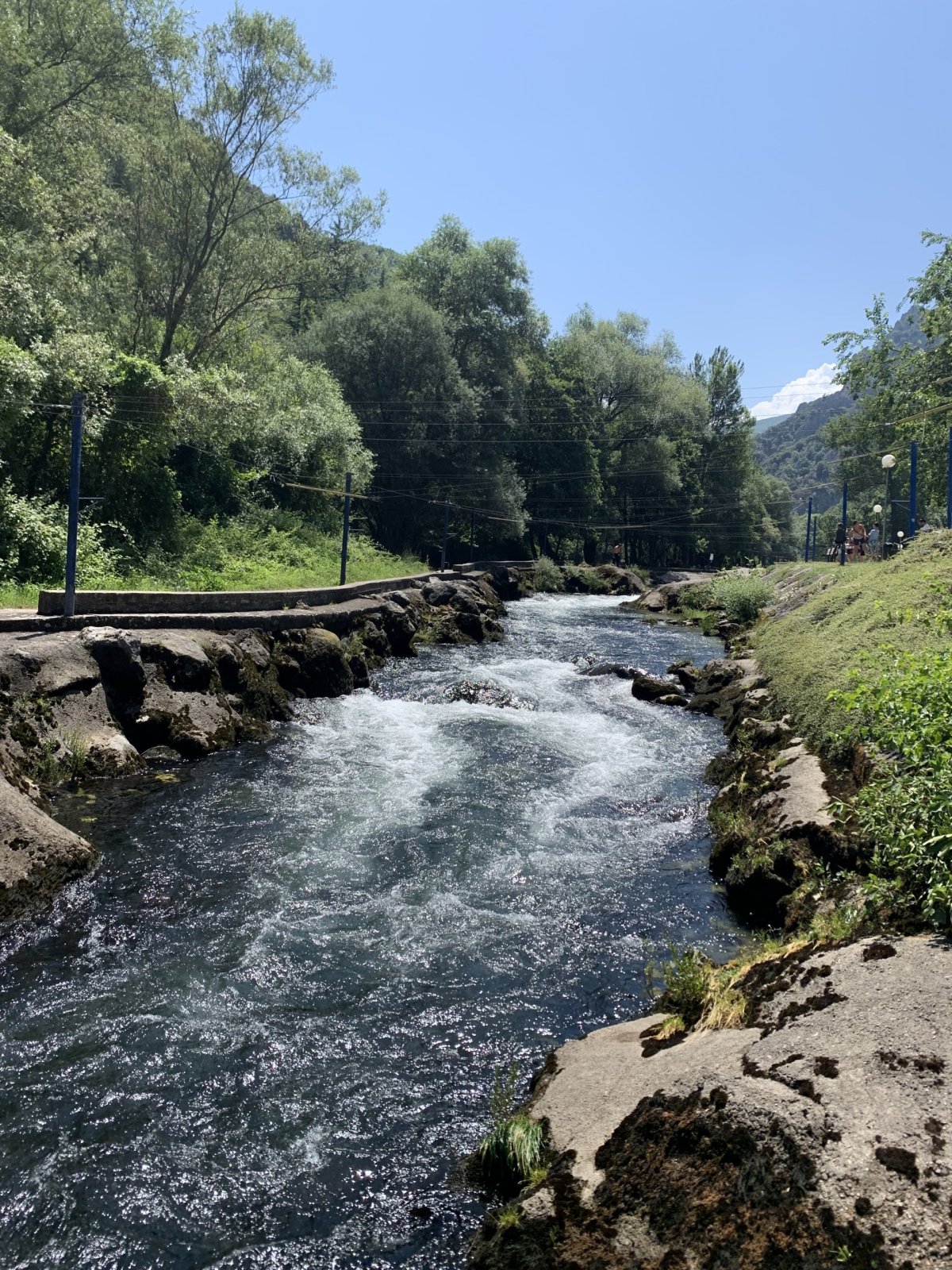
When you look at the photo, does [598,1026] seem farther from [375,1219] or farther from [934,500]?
[934,500]

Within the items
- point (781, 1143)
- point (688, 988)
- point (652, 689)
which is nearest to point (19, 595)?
point (652, 689)

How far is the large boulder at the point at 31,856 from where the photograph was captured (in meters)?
8.42

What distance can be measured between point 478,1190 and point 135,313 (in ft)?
117

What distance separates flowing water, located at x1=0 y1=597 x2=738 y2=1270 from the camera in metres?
5.07

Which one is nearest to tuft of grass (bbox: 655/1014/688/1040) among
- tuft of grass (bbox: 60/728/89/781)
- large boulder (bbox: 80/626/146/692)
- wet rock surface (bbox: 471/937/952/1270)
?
wet rock surface (bbox: 471/937/952/1270)

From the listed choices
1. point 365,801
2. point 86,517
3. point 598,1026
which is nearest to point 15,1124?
point 598,1026

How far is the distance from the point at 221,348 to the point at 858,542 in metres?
27.1

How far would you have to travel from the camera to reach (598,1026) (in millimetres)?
6906

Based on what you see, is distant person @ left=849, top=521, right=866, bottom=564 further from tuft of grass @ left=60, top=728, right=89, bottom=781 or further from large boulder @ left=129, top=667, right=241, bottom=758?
tuft of grass @ left=60, top=728, right=89, bottom=781

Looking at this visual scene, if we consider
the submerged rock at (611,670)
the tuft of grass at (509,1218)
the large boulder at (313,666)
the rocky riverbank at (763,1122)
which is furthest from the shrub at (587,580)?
the tuft of grass at (509,1218)

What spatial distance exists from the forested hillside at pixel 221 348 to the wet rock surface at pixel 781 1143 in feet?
51.6

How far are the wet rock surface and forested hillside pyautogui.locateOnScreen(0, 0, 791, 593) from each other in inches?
619

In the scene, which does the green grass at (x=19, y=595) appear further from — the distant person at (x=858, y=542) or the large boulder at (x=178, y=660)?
the distant person at (x=858, y=542)

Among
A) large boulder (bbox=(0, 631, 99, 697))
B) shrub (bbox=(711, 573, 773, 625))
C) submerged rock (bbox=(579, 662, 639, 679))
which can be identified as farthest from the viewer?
shrub (bbox=(711, 573, 773, 625))
